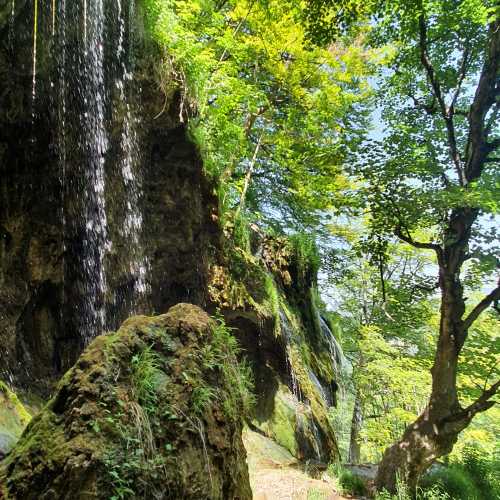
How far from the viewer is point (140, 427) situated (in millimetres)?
2361

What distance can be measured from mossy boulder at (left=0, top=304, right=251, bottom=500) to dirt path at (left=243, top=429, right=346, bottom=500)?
9.68ft

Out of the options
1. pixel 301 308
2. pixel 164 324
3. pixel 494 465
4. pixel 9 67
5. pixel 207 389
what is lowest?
pixel 494 465

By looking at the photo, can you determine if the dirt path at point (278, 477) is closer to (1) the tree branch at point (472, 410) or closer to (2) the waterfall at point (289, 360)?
(2) the waterfall at point (289, 360)

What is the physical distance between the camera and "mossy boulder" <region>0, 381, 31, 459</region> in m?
2.95

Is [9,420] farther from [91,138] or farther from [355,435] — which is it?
[355,435]

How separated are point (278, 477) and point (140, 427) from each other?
5.07 metres

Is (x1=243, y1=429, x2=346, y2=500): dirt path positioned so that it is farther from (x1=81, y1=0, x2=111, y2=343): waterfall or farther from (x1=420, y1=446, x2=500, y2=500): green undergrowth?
(x1=81, y1=0, x2=111, y2=343): waterfall

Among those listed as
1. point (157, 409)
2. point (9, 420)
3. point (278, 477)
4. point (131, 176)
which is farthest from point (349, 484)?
point (131, 176)

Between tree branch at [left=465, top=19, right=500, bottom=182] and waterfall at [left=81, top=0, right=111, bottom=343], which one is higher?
tree branch at [left=465, top=19, right=500, bottom=182]

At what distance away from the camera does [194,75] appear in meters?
7.33

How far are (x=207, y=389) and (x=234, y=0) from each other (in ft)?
33.2

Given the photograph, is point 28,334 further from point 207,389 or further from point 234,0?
point 234,0

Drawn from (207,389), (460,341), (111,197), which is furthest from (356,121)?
(207,389)

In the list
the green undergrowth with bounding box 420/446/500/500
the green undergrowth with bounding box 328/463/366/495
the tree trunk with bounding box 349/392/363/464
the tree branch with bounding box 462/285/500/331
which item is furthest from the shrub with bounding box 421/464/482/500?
the tree trunk with bounding box 349/392/363/464
